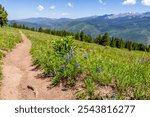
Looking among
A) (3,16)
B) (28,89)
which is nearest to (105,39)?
(3,16)

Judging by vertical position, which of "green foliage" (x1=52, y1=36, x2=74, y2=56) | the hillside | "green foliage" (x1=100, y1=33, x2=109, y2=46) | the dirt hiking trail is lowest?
"green foliage" (x1=100, y1=33, x2=109, y2=46)

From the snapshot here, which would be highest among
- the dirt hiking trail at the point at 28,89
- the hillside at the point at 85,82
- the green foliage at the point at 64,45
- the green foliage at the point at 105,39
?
the green foliage at the point at 64,45

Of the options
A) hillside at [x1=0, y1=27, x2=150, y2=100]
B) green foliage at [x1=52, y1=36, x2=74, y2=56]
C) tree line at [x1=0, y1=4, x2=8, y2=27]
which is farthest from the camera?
tree line at [x1=0, y1=4, x2=8, y2=27]

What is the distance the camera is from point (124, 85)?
32.6ft

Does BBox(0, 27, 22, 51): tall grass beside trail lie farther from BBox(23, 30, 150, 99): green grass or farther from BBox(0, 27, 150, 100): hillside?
BBox(23, 30, 150, 99): green grass

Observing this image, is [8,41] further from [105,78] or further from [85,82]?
[105,78]

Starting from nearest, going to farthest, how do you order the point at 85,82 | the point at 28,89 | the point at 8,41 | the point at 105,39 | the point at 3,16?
the point at 85,82, the point at 28,89, the point at 8,41, the point at 3,16, the point at 105,39

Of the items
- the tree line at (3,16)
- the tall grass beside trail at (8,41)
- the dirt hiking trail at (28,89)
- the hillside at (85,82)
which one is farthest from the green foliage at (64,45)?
the tree line at (3,16)

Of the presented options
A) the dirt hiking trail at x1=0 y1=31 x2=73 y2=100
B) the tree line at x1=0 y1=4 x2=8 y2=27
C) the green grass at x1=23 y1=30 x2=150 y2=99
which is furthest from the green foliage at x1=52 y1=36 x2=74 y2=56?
the tree line at x1=0 y1=4 x2=8 y2=27

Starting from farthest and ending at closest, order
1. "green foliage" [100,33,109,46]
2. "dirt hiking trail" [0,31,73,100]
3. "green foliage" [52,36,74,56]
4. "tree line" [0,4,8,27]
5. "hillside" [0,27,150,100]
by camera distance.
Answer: "green foliage" [100,33,109,46] < "tree line" [0,4,8,27] < "green foliage" [52,36,74,56] < "dirt hiking trail" [0,31,73,100] < "hillside" [0,27,150,100]

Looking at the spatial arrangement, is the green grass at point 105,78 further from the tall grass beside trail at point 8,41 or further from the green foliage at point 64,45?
the tall grass beside trail at point 8,41

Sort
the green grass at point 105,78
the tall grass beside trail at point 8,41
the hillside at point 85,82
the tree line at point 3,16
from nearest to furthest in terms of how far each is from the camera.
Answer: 1. the green grass at point 105,78
2. the hillside at point 85,82
3. the tall grass beside trail at point 8,41
4. the tree line at point 3,16

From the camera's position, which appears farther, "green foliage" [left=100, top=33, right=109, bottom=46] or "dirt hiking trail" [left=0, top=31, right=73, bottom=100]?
"green foliage" [left=100, top=33, right=109, bottom=46]

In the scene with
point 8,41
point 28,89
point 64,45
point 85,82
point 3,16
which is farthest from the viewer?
point 3,16
